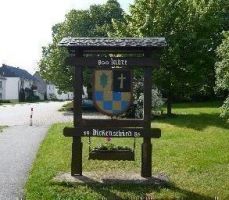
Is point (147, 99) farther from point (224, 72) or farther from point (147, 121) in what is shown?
point (224, 72)

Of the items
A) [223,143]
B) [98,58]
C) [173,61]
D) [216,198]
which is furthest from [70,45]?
[173,61]

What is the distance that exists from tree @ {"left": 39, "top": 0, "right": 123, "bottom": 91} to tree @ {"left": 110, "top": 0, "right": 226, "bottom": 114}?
13772 millimetres

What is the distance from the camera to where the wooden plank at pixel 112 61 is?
12.7m

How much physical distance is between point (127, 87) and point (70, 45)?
5.92 ft

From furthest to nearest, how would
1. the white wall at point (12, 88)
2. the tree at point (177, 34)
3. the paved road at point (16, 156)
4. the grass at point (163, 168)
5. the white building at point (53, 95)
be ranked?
1. the white building at point (53, 95)
2. the white wall at point (12, 88)
3. the tree at point (177, 34)
4. the paved road at point (16, 156)
5. the grass at point (163, 168)

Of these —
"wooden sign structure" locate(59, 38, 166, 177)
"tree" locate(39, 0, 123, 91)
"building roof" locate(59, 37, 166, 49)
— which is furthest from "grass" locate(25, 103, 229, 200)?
"tree" locate(39, 0, 123, 91)

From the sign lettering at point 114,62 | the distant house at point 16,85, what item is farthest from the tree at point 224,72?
the distant house at point 16,85

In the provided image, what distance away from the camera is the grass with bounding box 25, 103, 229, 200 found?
11227mm

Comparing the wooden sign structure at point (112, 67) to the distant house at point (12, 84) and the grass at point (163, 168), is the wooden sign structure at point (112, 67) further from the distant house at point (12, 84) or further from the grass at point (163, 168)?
the distant house at point (12, 84)

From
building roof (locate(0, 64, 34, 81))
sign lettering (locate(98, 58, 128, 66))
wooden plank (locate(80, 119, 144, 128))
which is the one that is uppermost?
building roof (locate(0, 64, 34, 81))

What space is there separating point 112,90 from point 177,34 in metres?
24.9

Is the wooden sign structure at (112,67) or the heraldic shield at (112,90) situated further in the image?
the heraldic shield at (112,90)

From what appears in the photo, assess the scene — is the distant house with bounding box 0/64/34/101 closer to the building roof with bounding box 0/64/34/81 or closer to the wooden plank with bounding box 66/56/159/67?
the building roof with bounding box 0/64/34/81

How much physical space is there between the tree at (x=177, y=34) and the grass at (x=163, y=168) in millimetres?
12994
